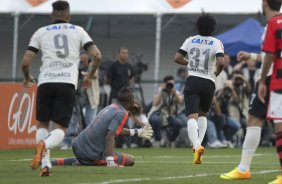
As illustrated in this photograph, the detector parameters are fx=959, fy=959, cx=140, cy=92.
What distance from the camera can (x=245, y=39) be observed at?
25969 millimetres

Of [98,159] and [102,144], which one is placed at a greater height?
[102,144]

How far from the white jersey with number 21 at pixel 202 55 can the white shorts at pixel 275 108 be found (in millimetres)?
4400

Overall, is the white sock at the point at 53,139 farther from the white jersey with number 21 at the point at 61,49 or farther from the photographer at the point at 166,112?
the photographer at the point at 166,112

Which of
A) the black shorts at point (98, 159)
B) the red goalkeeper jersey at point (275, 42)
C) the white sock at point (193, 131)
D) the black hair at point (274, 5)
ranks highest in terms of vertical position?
the black hair at point (274, 5)

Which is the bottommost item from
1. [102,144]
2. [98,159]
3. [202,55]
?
[98,159]

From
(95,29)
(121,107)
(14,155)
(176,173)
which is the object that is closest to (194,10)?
(95,29)

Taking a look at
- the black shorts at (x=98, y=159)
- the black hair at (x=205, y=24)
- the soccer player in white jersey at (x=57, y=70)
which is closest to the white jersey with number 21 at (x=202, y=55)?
the black hair at (x=205, y=24)

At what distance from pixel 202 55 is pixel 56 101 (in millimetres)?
3709

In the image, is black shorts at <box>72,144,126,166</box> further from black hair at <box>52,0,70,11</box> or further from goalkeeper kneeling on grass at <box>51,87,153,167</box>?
black hair at <box>52,0,70,11</box>

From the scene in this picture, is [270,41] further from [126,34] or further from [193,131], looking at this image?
[126,34]

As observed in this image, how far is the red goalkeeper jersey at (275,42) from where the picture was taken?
33.0 feet

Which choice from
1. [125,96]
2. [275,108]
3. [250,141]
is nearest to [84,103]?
[125,96]

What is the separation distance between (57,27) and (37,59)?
66.1 ft

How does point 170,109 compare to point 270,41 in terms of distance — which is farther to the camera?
point 170,109
